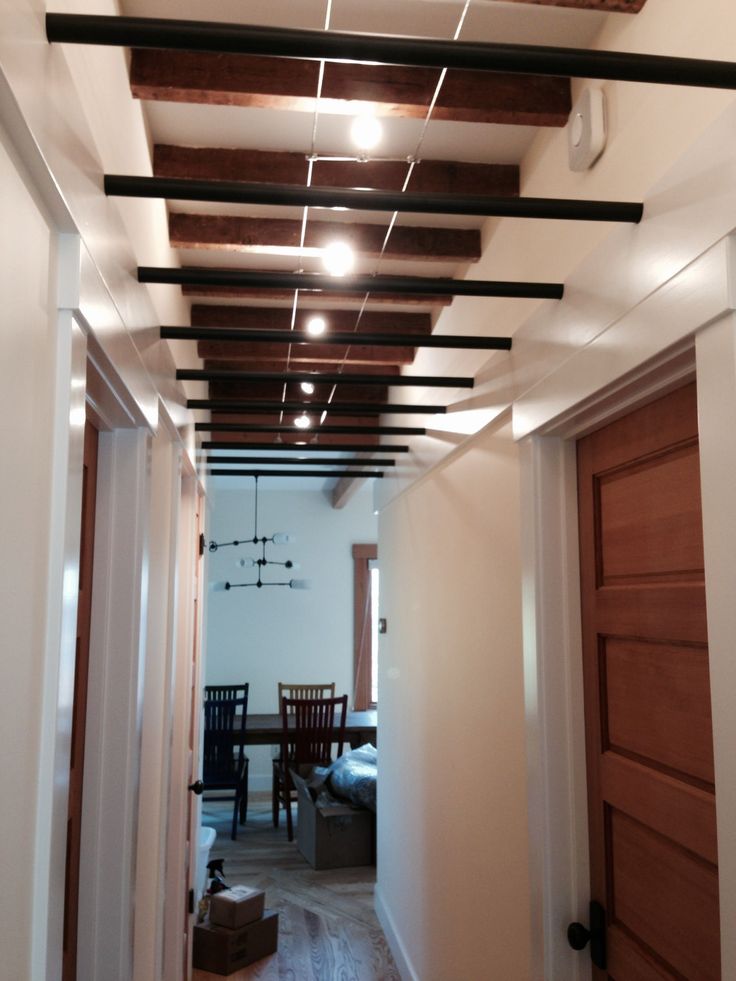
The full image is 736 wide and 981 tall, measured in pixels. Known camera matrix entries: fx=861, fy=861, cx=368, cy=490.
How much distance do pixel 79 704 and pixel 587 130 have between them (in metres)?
1.59

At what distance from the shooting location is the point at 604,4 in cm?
151

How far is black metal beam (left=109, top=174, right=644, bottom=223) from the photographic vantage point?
1438 millimetres

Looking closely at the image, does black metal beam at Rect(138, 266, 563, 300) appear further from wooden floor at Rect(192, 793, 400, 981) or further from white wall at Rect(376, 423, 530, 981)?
wooden floor at Rect(192, 793, 400, 981)

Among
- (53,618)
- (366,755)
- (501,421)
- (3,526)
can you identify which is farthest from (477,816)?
(366,755)

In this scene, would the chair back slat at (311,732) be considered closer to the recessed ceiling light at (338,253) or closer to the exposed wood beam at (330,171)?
the recessed ceiling light at (338,253)

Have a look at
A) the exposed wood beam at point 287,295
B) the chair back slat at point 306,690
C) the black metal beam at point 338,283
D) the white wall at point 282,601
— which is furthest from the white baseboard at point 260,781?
the black metal beam at point 338,283

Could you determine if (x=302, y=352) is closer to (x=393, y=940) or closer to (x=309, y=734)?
(x=393, y=940)

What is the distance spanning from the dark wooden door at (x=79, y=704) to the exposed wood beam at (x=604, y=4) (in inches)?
46.3

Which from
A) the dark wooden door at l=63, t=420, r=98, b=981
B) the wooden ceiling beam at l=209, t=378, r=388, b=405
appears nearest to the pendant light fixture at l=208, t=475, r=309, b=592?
the wooden ceiling beam at l=209, t=378, r=388, b=405

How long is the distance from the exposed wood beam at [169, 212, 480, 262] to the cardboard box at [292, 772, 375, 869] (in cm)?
A: 409

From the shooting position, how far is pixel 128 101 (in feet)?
5.77

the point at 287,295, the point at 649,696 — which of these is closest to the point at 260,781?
the point at 287,295

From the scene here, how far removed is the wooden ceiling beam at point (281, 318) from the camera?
3322 millimetres

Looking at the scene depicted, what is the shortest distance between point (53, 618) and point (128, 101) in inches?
45.9
